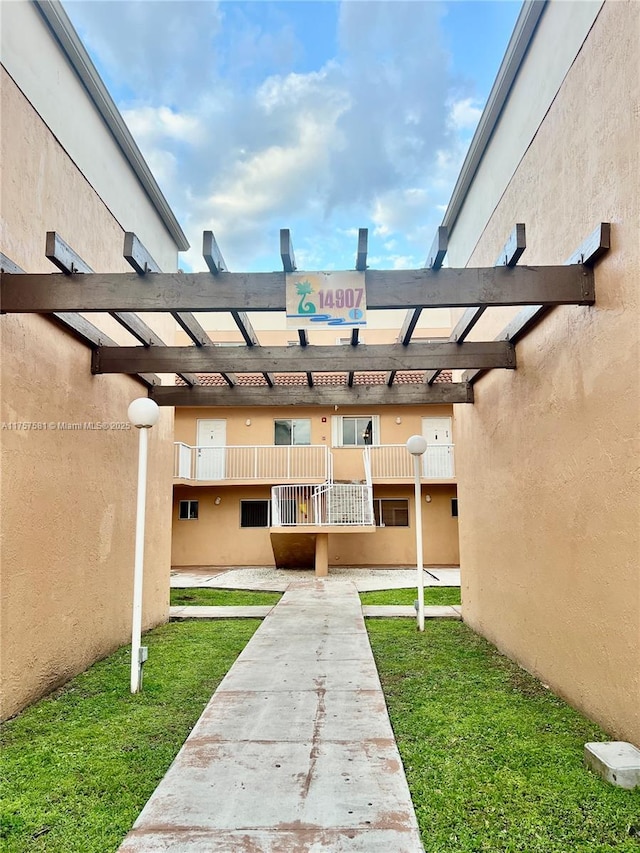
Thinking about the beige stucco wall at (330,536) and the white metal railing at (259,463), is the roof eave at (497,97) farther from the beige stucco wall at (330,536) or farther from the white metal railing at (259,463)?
the beige stucco wall at (330,536)

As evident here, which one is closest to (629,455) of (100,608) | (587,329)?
(587,329)

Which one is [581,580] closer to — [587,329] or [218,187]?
[587,329]

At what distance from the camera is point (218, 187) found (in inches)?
616

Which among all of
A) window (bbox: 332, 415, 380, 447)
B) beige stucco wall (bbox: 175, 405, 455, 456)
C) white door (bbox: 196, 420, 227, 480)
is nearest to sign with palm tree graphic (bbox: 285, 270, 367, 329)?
white door (bbox: 196, 420, 227, 480)

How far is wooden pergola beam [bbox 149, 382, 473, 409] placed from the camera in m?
7.11

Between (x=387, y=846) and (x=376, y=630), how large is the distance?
5.11m

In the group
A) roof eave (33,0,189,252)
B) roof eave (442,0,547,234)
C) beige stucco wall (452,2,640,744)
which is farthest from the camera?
roof eave (442,0,547,234)

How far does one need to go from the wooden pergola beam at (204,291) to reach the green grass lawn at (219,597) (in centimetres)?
690

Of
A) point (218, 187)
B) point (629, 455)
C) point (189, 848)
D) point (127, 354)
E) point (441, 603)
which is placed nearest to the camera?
point (189, 848)

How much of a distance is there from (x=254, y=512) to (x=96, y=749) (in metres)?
13.4

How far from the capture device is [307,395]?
7207mm

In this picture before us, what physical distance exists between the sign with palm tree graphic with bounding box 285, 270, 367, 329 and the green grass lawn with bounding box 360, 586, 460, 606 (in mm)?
6663

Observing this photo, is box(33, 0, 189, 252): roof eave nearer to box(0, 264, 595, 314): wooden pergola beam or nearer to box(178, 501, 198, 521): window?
box(0, 264, 595, 314): wooden pergola beam

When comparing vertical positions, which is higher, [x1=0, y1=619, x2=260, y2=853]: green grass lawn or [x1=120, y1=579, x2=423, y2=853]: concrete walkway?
[x1=120, y1=579, x2=423, y2=853]: concrete walkway
